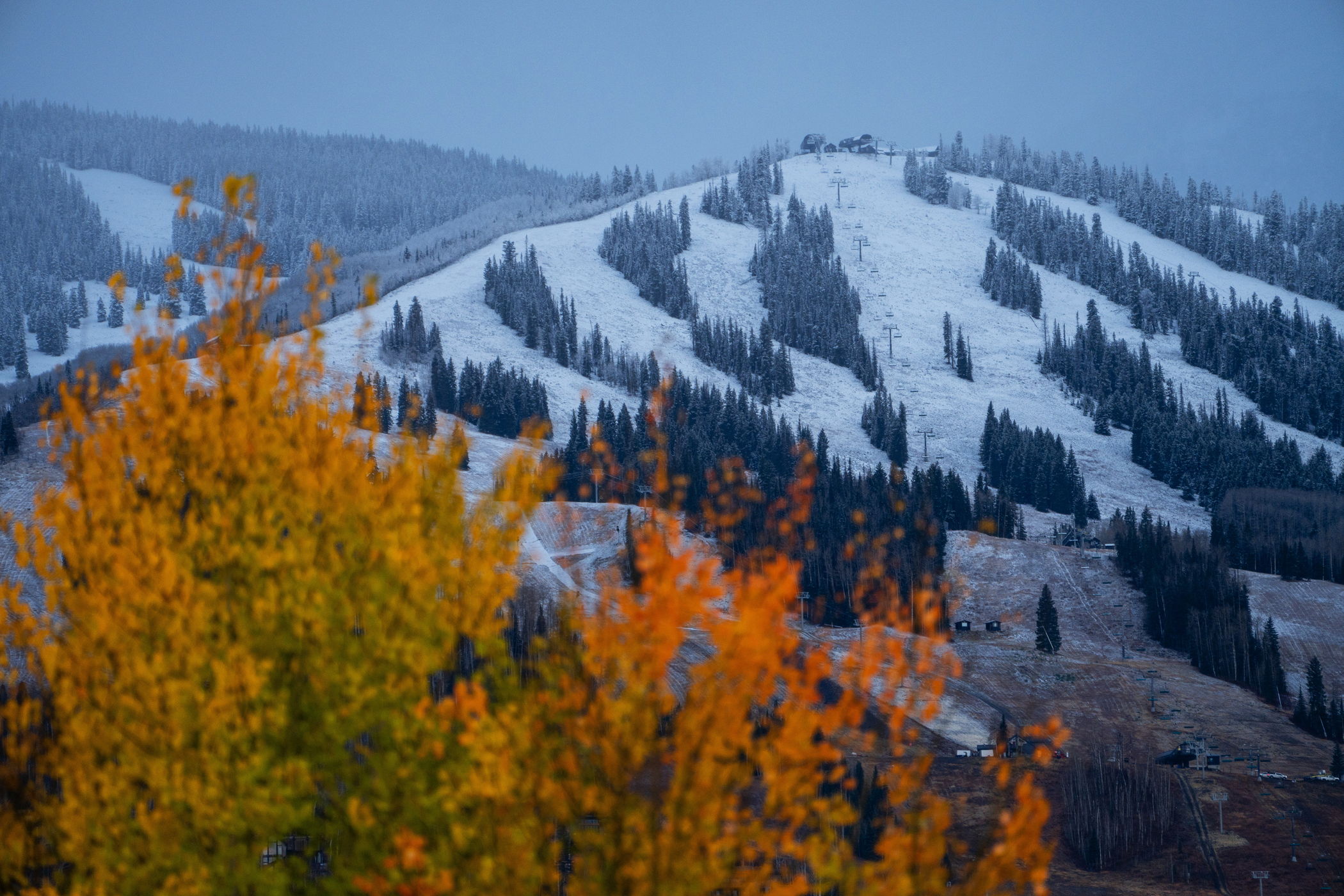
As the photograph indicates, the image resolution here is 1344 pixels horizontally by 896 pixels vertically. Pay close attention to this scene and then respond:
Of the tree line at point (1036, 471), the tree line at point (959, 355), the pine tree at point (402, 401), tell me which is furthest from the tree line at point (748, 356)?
the pine tree at point (402, 401)

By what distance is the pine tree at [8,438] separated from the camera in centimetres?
8538

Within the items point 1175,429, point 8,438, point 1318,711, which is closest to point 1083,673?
point 1318,711

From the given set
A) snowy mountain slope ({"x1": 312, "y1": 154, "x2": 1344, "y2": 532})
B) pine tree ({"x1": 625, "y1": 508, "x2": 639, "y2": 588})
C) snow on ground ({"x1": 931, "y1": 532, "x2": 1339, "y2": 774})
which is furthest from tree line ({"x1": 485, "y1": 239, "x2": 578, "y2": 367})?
snow on ground ({"x1": 931, "y1": 532, "x2": 1339, "y2": 774})

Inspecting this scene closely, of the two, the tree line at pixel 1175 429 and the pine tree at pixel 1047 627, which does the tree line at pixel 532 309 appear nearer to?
the tree line at pixel 1175 429

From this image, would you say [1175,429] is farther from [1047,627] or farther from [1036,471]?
[1047,627]

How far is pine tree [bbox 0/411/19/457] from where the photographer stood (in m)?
85.4

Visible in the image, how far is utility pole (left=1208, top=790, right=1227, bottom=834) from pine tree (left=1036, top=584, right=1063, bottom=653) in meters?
28.0

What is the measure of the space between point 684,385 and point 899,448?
107 ft

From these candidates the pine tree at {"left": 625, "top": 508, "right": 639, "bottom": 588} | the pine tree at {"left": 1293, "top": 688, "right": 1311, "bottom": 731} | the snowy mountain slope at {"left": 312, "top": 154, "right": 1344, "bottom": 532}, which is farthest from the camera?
the snowy mountain slope at {"left": 312, "top": 154, "right": 1344, "bottom": 532}

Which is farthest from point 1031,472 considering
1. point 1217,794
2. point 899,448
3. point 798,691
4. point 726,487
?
point 798,691

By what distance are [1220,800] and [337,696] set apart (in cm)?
6719

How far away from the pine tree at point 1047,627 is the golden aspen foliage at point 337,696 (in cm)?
8809

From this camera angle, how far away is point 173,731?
1169 cm

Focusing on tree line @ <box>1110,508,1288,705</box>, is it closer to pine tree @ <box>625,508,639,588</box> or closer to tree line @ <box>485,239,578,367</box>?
pine tree @ <box>625,508,639,588</box>
